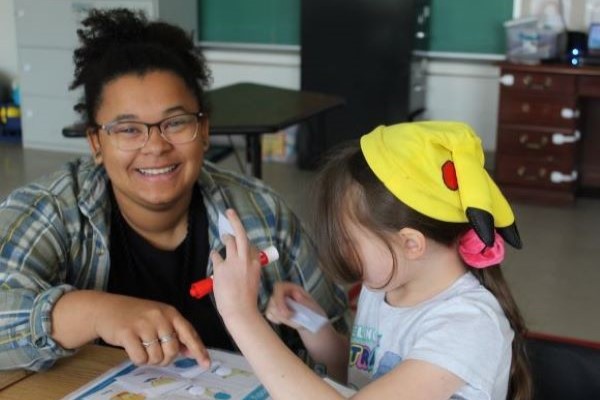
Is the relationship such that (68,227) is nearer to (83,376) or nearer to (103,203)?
(103,203)

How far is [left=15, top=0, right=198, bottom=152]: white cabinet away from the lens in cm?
562

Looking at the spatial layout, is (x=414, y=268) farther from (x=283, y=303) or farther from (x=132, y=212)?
(x=132, y=212)

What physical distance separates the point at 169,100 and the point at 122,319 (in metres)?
0.46

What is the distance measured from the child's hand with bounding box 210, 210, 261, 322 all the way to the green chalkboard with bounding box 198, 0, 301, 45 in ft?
14.8

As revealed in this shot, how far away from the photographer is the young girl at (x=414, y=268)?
104 cm

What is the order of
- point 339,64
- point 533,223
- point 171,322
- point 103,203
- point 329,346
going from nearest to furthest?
point 171,322
point 329,346
point 103,203
point 533,223
point 339,64

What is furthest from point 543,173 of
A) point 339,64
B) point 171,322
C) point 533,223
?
point 171,322

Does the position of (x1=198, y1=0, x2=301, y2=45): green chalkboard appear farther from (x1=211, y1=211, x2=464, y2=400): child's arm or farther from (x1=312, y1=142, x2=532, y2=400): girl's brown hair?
(x1=211, y1=211, x2=464, y2=400): child's arm

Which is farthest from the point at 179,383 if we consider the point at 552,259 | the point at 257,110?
the point at 552,259

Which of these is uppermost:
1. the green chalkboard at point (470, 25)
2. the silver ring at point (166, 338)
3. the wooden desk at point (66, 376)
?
the green chalkboard at point (470, 25)

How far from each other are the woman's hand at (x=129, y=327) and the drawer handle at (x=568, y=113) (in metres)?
3.86

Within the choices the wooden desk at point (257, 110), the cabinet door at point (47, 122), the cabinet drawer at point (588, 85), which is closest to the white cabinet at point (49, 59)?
the cabinet door at point (47, 122)

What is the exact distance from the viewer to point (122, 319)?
1.17 m

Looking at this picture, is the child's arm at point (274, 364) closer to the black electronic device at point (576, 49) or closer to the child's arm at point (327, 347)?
the child's arm at point (327, 347)
